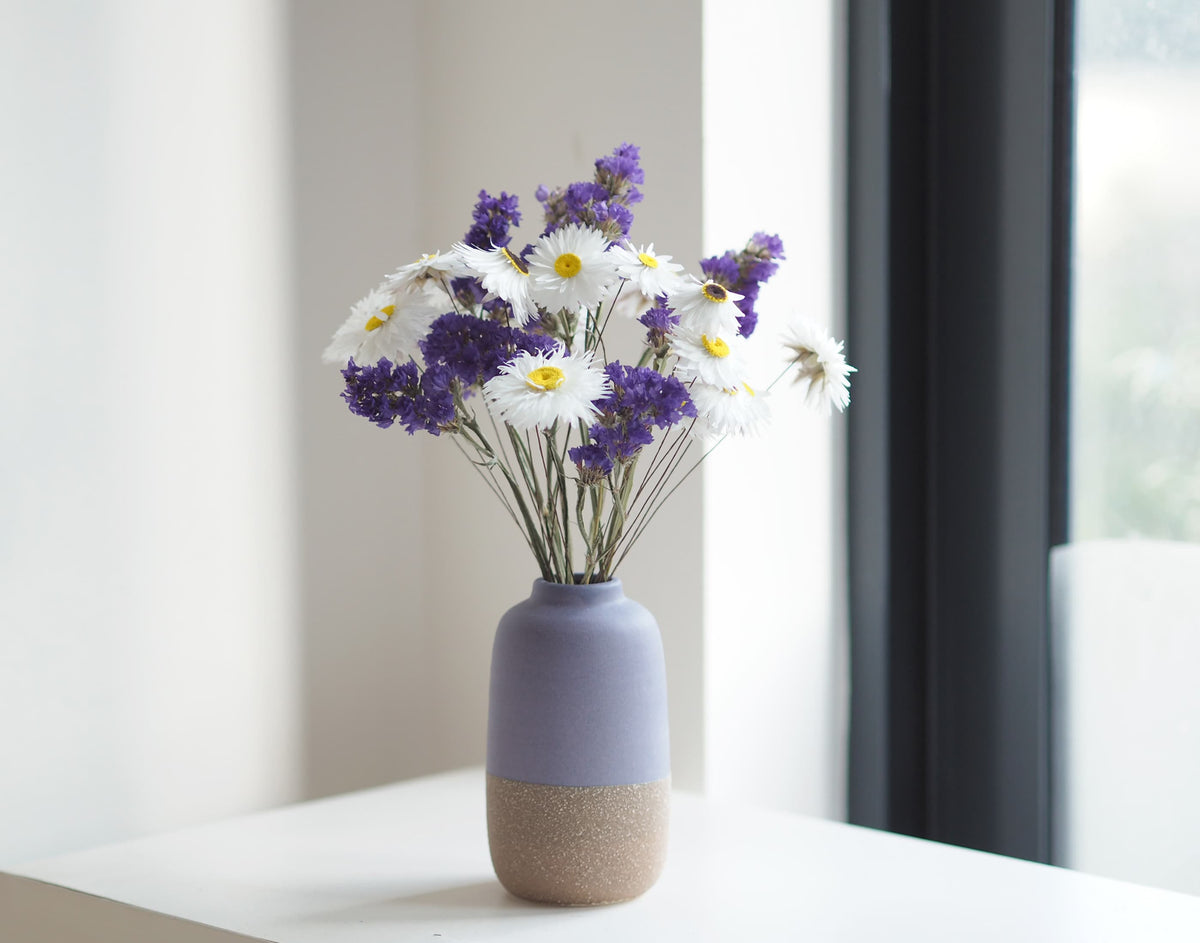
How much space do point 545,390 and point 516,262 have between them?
101 millimetres

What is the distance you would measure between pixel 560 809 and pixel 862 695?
50 centimetres

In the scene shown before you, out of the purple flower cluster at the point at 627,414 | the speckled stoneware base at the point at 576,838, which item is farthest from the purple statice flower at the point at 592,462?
the speckled stoneware base at the point at 576,838

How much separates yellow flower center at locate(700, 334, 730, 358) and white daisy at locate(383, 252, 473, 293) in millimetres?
156

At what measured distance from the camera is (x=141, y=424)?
44.3 inches

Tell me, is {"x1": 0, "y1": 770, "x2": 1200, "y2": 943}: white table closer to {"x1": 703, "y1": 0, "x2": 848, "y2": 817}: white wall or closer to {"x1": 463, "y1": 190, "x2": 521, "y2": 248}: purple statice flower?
{"x1": 703, "y1": 0, "x2": 848, "y2": 817}: white wall

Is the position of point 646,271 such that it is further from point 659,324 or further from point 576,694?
point 576,694

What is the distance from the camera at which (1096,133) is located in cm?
113

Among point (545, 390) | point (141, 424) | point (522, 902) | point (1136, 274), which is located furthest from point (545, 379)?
point (1136, 274)

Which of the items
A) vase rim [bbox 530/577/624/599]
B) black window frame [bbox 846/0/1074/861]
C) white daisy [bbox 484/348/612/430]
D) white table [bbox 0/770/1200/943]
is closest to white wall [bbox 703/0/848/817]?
black window frame [bbox 846/0/1074/861]

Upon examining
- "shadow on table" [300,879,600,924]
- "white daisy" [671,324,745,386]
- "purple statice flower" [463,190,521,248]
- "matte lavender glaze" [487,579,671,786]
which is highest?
"purple statice flower" [463,190,521,248]

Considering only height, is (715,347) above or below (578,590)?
above

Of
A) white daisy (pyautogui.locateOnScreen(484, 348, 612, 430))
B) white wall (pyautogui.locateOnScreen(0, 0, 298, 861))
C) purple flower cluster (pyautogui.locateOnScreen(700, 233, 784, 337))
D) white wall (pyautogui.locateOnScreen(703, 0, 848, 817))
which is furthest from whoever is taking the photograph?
white wall (pyautogui.locateOnScreen(703, 0, 848, 817))

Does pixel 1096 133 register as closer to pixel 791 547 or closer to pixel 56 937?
pixel 791 547

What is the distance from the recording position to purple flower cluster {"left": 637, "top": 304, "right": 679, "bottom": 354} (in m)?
0.85
